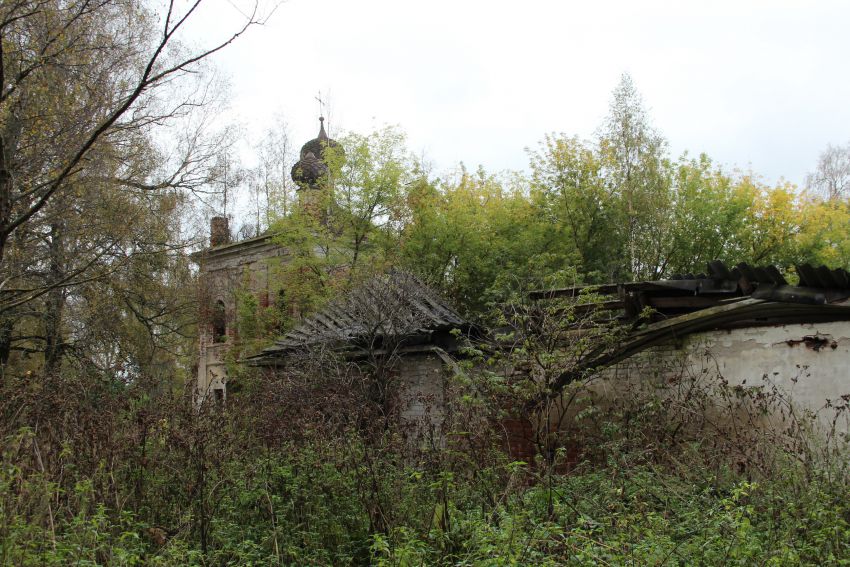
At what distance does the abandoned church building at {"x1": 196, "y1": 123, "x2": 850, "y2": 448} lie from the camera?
846cm

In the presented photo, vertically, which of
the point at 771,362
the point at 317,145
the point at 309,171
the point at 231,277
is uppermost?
the point at 317,145

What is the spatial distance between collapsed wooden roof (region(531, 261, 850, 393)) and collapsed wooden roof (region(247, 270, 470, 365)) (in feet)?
8.31

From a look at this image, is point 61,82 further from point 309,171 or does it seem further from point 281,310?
point 309,171

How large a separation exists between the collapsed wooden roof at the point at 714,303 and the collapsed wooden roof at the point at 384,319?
253 centimetres

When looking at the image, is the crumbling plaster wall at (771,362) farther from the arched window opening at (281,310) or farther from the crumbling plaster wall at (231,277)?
the crumbling plaster wall at (231,277)

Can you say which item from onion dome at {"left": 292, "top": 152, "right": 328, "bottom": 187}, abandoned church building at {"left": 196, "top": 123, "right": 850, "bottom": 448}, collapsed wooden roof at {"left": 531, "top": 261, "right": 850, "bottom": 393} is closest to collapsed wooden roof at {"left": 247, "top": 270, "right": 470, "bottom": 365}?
abandoned church building at {"left": 196, "top": 123, "right": 850, "bottom": 448}

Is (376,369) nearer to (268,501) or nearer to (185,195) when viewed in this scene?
(268,501)

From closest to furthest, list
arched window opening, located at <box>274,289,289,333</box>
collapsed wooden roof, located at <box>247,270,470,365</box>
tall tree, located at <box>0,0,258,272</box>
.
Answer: tall tree, located at <box>0,0,258,272</box>
collapsed wooden roof, located at <box>247,270,470,365</box>
arched window opening, located at <box>274,289,289,333</box>

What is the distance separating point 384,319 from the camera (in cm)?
1191

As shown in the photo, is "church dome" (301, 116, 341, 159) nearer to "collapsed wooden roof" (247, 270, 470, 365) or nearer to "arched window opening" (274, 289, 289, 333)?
"arched window opening" (274, 289, 289, 333)

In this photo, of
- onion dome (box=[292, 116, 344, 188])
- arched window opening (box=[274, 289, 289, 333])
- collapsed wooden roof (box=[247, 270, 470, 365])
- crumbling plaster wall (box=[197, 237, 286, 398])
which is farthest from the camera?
crumbling plaster wall (box=[197, 237, 286, 398])

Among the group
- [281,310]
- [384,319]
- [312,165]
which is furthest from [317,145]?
[384,319]

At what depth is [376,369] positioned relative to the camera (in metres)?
11.4

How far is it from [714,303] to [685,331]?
518 millimetres
